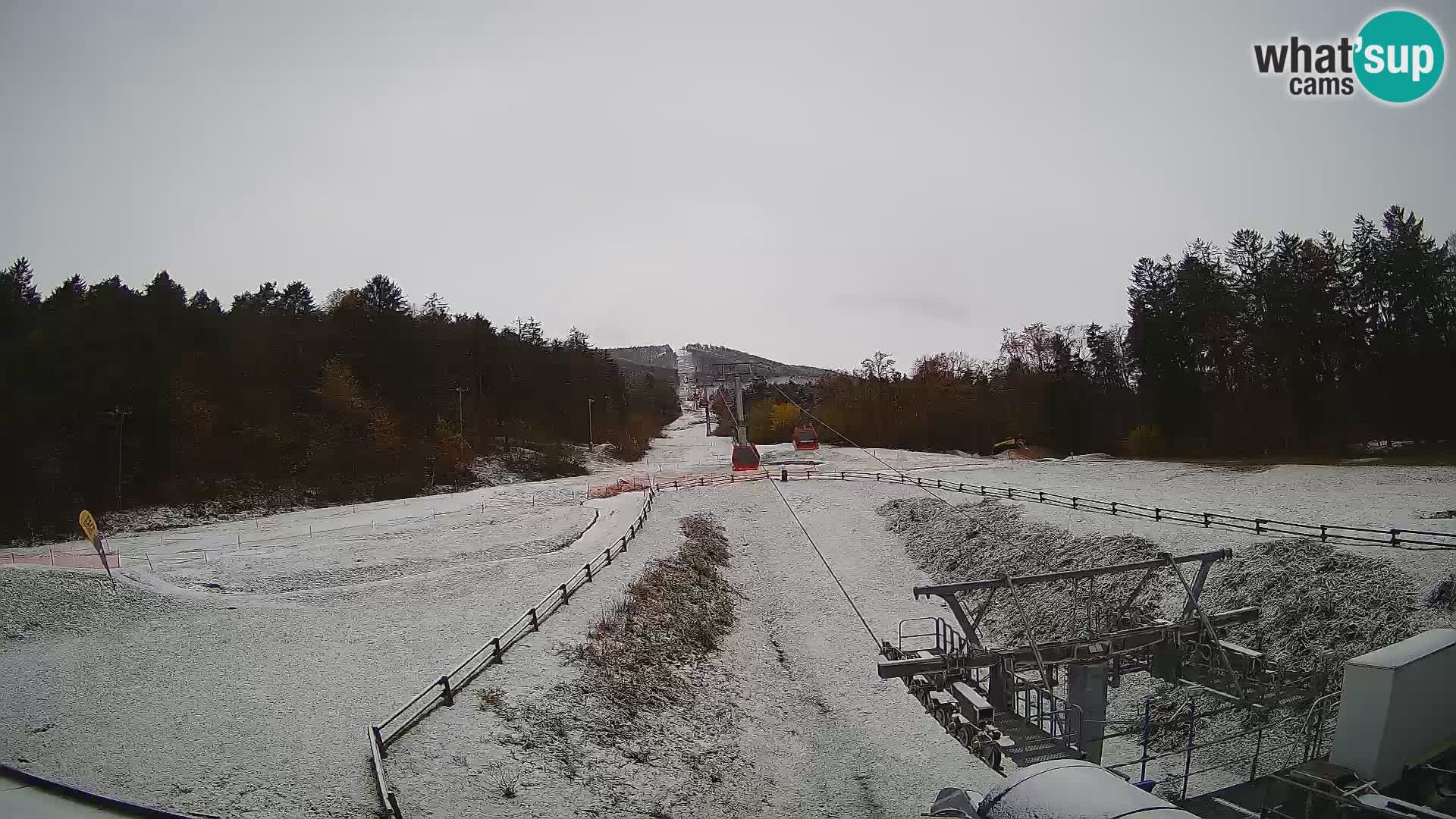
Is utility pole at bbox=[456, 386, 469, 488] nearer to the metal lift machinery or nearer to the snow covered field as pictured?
the snow covered field

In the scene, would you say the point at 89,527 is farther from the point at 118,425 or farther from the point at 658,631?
the point at 118,425

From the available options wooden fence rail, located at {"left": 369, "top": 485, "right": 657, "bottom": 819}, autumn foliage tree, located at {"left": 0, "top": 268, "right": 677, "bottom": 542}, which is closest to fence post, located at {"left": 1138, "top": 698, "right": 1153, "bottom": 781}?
wooden fence rail, located at {"left": 369, "top": 485, "right": 657, "bottom": 819}

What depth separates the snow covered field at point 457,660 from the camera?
1419cm

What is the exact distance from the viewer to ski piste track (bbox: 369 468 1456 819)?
14.9 m

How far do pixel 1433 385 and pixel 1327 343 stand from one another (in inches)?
345

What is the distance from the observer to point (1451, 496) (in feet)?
95.7

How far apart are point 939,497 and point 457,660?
33213mm

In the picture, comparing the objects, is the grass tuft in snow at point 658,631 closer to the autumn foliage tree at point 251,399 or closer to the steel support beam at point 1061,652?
the steel support beam at point 1061,652

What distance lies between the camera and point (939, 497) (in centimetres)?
4616

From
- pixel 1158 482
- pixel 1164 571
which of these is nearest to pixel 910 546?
pixel 1164 571

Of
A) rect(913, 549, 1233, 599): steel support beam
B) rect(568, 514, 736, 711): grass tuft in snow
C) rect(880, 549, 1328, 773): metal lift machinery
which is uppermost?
rect(913, 549, 1233, 599): steel support beam

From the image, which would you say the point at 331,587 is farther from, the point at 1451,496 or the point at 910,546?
the point at 1451,496

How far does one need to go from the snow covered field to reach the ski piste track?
0.41 m

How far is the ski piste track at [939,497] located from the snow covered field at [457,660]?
407 mm
